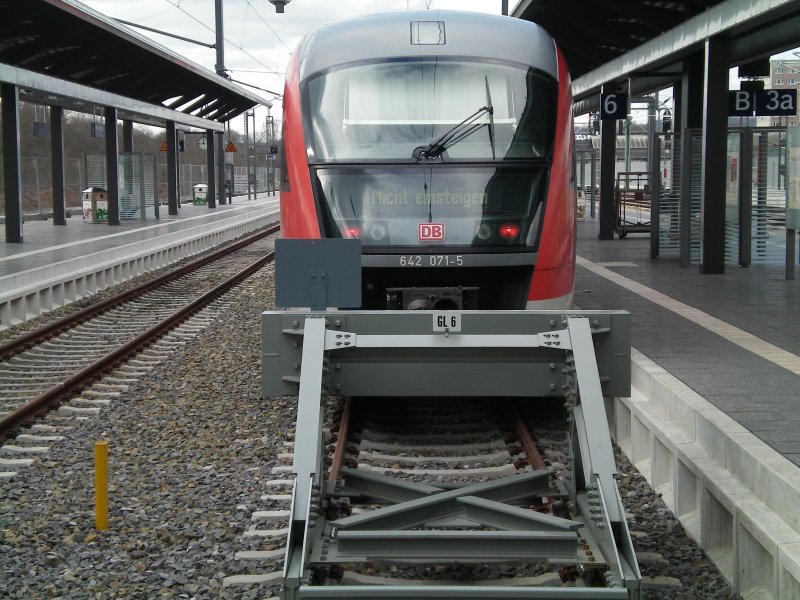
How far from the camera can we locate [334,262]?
599cm

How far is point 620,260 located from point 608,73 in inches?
144

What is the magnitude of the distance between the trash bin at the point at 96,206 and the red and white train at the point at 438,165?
938 inches

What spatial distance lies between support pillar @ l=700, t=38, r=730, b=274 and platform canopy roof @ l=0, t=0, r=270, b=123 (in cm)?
1033

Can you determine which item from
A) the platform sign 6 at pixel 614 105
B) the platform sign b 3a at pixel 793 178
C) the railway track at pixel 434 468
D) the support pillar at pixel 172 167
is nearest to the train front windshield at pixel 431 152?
the railway track at pixel 434 468

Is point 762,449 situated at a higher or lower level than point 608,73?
lower

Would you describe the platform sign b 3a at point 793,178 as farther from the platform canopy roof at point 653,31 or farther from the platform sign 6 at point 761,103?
the platform sign 6 at point 761,103

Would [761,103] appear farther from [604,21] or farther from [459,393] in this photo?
[459,393]

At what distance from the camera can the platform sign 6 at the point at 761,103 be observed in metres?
17.3

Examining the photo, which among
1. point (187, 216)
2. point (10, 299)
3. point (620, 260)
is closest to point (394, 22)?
point (10, 299)

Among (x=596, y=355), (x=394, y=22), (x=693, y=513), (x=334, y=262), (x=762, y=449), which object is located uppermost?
(x=394, y=22)

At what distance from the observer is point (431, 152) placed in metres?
8.29

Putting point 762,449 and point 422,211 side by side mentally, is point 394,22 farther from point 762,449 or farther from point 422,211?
point 762,449

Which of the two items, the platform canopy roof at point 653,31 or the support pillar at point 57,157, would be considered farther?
the support pillar at point 57,157

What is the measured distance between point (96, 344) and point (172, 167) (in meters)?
25.5
